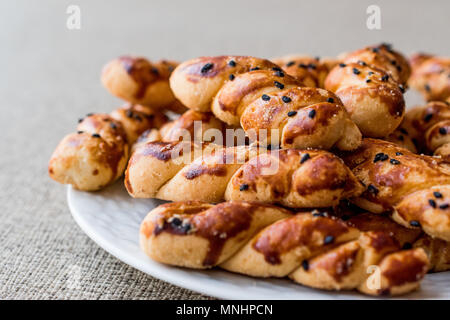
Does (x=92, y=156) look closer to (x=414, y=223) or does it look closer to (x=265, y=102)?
(x=265, y=102)

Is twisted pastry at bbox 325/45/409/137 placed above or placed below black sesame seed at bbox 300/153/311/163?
above

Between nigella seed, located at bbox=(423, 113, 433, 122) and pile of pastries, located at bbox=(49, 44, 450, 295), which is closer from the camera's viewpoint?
pile of pastries, located at bbox=(49, 44, 450, 295)

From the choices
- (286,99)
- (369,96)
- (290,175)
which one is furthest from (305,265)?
(369,96)

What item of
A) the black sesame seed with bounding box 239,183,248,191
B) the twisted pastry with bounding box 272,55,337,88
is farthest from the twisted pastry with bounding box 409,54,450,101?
the black sesame seed with bounding box 239,183,248,191

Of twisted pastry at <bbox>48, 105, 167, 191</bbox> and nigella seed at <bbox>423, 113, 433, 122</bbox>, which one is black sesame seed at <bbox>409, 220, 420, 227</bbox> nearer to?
nigella seed at <bbox>423, 113, 433, 122</bbox>

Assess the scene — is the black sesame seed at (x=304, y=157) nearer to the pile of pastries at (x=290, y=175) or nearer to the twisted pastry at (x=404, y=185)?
the pile of pastries at (x=290, y=175)

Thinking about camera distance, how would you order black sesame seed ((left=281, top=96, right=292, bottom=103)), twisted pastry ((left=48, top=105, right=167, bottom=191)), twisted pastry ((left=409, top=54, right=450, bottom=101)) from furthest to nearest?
1. twisted pastry ((left=409, top=54, right=450, bottom=101))
2. twisted pastry ((left=48, top=105, right=167, bottom=191))
3. black sesame seed ((left=281, top=96, right=292, bottom=103))

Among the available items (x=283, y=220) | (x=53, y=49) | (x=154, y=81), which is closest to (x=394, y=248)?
(x=283, y=220)

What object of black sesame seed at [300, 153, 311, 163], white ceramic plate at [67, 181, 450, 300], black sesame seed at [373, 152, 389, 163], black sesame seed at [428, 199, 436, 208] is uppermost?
black sesame seed at [300, 153, 311, 163]
